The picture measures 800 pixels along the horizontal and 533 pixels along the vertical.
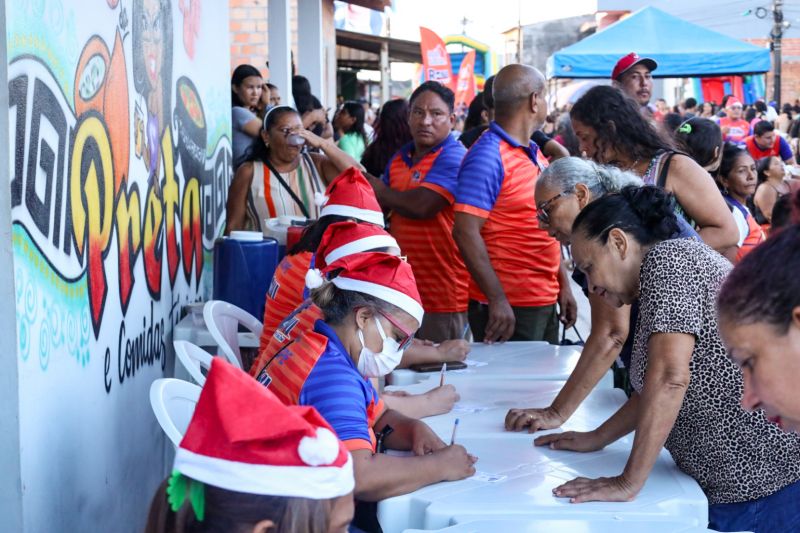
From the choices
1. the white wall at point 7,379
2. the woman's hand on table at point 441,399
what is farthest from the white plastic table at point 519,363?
the white wall at point 7,379

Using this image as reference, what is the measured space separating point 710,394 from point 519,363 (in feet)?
4.21

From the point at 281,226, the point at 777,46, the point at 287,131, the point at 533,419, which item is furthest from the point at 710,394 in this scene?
the point at 777,46

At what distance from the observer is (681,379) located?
2.05 metres

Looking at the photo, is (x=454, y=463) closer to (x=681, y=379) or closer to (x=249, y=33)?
(x=681, y=379)

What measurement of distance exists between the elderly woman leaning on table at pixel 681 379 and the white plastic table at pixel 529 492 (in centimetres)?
6

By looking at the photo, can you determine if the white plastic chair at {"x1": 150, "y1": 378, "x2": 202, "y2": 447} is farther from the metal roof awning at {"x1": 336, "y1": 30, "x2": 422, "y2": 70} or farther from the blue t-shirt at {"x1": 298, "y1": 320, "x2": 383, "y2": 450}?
the metal roof awning at {"x1": 336, "y1": 30, "x2": 422, "y2": 70}

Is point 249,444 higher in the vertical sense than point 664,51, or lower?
lower

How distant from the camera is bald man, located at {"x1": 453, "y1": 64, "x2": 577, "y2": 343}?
13.2 feet

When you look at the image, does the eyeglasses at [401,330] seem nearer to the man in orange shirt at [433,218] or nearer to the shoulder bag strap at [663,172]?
the shoulder bag strap at [663,172]

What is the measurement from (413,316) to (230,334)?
122cm

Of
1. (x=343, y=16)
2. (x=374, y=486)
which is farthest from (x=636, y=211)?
(x=343, y=16)

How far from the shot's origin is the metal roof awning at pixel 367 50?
19.3 meters

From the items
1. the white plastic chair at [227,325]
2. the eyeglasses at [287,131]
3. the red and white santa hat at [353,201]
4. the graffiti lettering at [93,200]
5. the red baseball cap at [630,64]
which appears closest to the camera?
the graffiti lettering at [93,200]

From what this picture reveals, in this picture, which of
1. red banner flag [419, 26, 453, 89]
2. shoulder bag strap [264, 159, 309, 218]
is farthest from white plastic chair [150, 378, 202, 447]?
red banner flag [419, 26, 453, 89]
